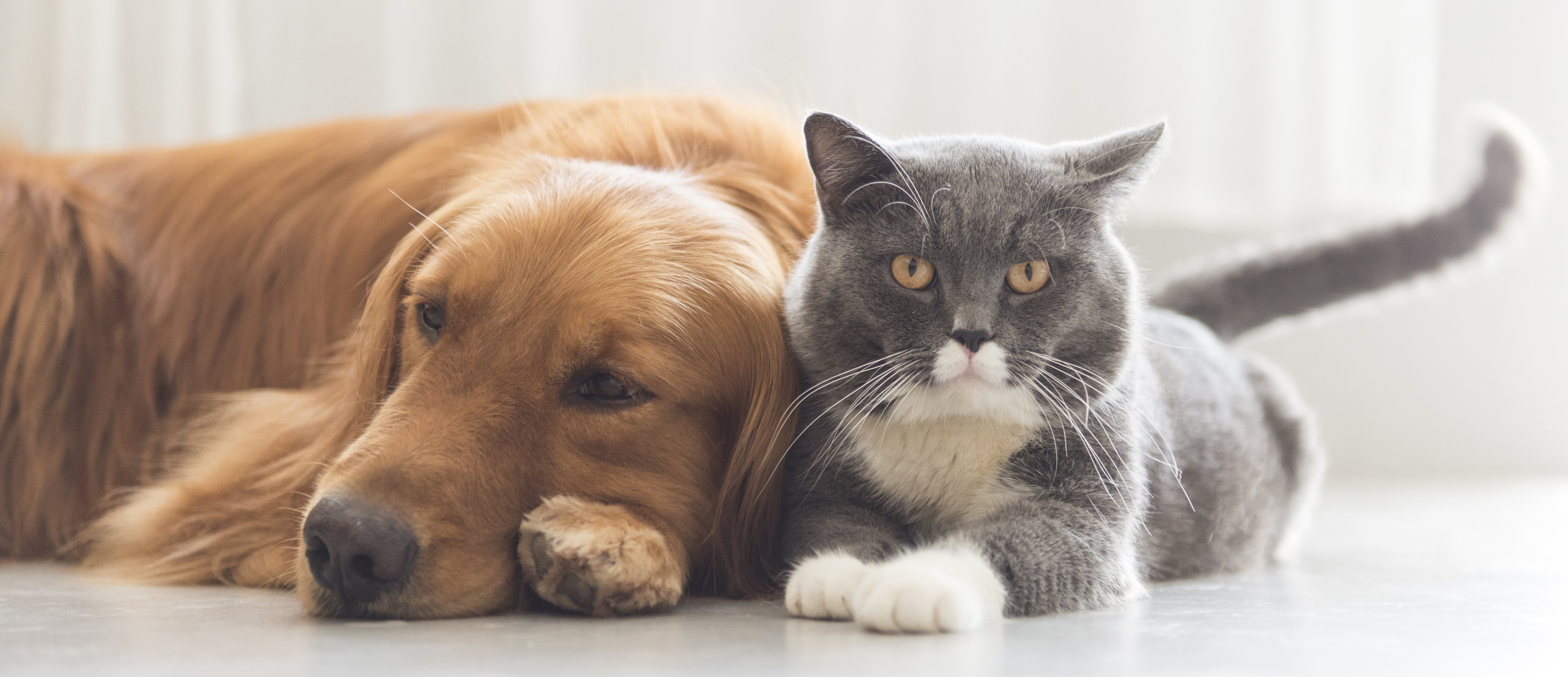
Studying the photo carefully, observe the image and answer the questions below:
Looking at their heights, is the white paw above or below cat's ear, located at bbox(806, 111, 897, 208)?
below

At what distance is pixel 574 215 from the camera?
158 centimetres

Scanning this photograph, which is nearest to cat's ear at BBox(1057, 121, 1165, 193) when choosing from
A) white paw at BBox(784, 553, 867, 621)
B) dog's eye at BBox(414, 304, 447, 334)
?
white paw at BBox(784, 553, 867, 621)

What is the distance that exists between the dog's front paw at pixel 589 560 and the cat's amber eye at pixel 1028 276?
52cm

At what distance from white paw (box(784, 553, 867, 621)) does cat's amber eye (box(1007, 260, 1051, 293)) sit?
0.37 metres

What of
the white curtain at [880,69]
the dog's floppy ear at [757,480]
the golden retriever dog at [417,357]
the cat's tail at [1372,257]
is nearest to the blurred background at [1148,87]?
the white curtain at [880,69]

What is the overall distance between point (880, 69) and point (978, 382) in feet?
7.33

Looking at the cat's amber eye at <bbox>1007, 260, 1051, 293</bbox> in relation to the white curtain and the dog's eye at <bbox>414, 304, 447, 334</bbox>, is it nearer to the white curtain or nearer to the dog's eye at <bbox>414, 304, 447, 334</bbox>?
the dog's eye at <bbox>414, 304, 447, 334</bbox>

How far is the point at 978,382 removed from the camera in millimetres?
1434

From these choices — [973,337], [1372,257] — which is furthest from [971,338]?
[1372,257]

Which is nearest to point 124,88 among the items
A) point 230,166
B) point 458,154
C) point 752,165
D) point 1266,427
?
point 230,166

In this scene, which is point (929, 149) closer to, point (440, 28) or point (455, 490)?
point (455, 490)

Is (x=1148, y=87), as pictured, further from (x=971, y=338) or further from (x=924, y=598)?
(x=924, y=598)

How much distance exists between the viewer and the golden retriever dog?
1385 mm

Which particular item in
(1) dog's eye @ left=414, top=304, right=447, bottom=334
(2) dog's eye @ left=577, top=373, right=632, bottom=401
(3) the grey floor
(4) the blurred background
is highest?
(4) the blurred background
